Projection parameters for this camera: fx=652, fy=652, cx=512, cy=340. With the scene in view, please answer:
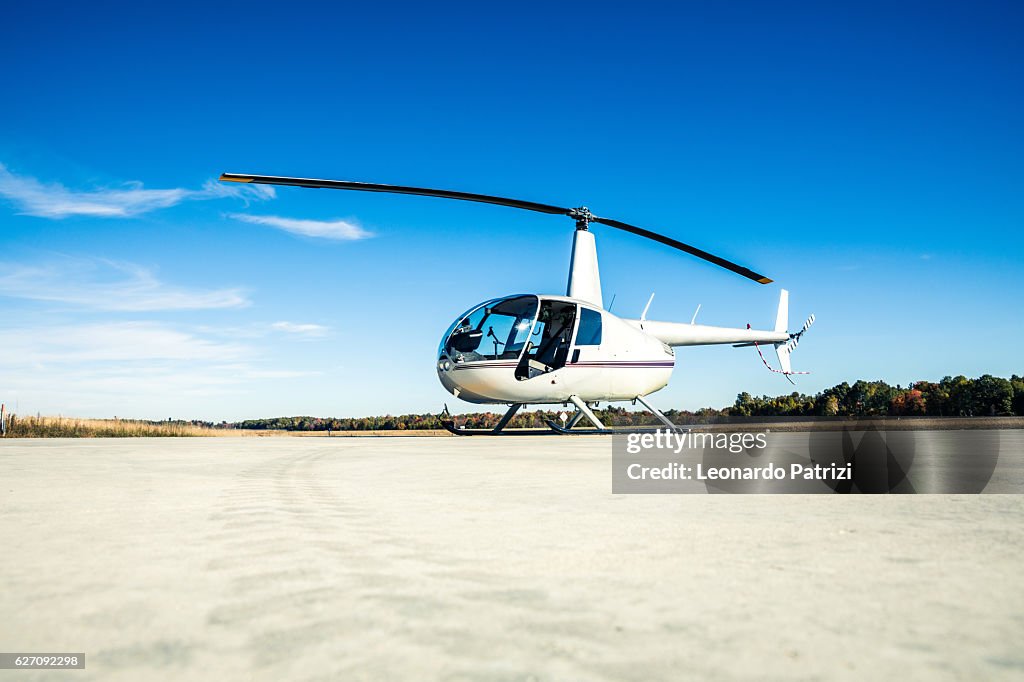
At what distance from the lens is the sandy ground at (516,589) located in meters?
1.76

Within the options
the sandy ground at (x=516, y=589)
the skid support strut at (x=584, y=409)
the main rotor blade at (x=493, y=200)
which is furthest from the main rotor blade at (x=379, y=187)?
the sandy ground at (x=516, y=589)

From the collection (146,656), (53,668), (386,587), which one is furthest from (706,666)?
(53,668)

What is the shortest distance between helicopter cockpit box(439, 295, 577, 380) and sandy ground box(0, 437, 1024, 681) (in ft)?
35.3

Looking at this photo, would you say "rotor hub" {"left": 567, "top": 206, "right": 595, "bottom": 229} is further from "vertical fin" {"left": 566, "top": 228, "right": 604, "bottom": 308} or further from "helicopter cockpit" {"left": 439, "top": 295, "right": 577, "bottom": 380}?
"helicopter cockpit" {"left": 439, "top": 295, "right": 577, "bottom": 380}

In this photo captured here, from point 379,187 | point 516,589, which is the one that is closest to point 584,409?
point 379,187

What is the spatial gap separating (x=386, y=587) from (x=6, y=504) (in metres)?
3.95

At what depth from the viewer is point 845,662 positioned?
171 cm

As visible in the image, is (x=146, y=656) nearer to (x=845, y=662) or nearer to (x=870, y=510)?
(x=845, y=662)

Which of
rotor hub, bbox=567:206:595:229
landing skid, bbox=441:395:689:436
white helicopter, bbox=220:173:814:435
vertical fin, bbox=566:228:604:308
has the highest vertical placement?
rotor hub, bbox=567:206:595:229

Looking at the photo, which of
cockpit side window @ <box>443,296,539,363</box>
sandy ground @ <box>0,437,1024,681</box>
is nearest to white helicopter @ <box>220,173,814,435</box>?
cockpit side window @ <box>443,296,539,363</box>

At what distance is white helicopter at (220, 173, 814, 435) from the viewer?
15.5 meters

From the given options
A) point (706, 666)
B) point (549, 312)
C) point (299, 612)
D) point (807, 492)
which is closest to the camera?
point (706, 666)

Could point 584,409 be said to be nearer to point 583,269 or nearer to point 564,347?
point 564,347

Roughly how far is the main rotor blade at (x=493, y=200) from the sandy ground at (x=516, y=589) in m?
8.84
